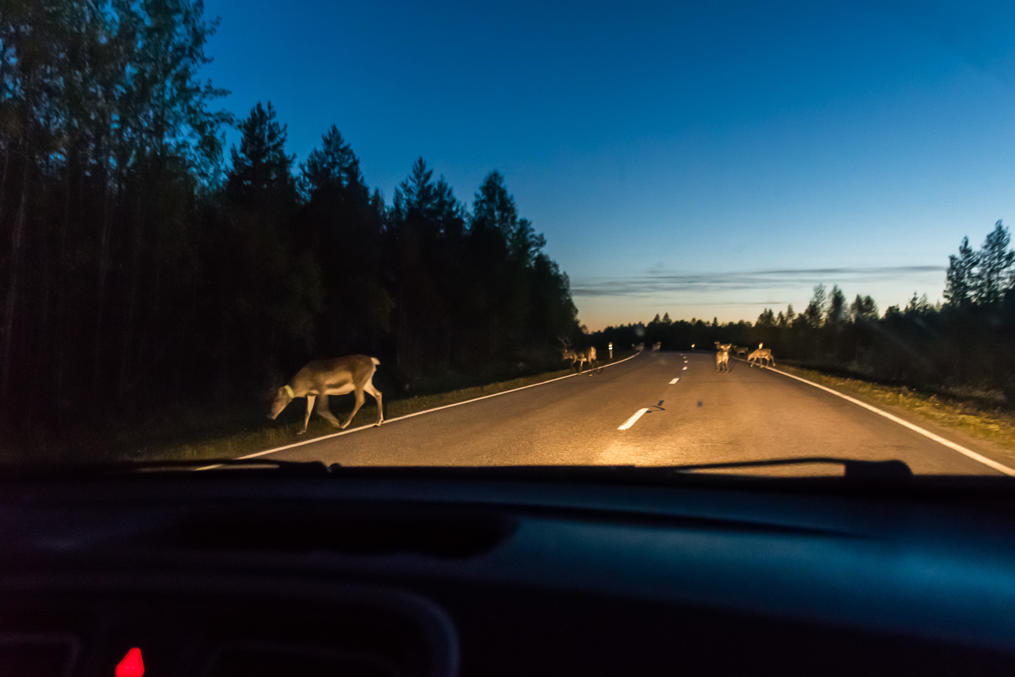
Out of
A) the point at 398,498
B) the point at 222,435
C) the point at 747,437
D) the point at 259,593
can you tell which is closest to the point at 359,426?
the point at 222,435

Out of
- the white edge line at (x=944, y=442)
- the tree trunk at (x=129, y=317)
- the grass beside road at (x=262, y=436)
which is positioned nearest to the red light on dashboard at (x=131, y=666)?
the grass beside road at (x=262, y=436)

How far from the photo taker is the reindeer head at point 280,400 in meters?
11.8

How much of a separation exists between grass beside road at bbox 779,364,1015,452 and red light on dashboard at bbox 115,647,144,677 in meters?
10.8

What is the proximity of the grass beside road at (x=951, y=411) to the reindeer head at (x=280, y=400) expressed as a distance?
12516 millimetres

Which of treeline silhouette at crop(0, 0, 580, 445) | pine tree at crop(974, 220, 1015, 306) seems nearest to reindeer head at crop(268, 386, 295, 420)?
treeline silhouette at crop(0, 0, 580, 445)

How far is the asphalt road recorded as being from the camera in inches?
307

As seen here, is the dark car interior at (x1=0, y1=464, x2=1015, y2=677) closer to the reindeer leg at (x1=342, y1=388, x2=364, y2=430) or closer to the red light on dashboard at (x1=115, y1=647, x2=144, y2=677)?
the red light on dashboard at (x1=115, y1=647, x2=144, y2=677)

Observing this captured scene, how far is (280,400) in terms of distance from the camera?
1194 cm

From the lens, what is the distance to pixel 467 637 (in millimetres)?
1423

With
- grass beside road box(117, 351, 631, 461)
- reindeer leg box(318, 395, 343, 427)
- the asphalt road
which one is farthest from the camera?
reindeer leg box(318, 395, 343, 427)

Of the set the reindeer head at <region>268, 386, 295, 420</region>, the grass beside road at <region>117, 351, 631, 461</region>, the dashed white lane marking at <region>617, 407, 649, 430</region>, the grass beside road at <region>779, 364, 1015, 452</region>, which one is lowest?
the grass beside road at <region>117, 351, 631, 461</region>

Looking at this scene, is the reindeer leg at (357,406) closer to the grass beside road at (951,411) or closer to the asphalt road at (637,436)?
the asphalt road at (637,436)

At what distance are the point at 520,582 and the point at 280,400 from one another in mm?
11438

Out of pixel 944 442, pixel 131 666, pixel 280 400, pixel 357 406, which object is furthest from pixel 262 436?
pixel 944 442
